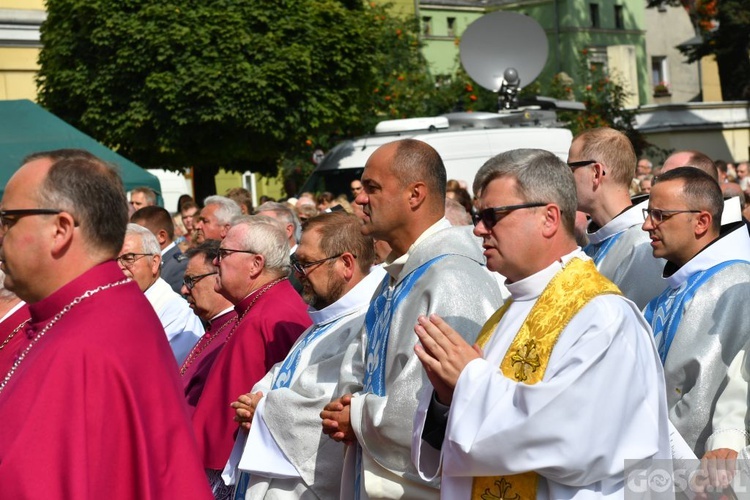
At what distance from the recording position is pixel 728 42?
129 feet

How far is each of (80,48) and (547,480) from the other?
17017 millimetres

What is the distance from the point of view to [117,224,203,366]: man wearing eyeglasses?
726 centimetres

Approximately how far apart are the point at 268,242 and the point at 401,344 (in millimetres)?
1852

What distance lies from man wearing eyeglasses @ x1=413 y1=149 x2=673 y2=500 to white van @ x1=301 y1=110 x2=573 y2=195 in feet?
34.0

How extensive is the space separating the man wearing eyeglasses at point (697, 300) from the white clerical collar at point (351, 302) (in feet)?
4.02

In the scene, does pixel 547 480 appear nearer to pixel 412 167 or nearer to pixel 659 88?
pixel 412 167

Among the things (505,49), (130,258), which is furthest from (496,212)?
(505,49)

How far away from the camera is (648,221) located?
5.11 metres

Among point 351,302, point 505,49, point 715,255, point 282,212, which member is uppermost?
point 505,49

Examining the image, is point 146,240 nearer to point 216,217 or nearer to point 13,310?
point 13,310

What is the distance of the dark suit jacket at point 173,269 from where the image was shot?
9.23 meters

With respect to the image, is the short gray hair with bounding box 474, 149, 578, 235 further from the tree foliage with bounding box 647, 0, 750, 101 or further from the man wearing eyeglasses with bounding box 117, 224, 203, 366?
the tree foliage with bounding box 647, 0, 750, 101

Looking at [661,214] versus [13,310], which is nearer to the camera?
[661,214]

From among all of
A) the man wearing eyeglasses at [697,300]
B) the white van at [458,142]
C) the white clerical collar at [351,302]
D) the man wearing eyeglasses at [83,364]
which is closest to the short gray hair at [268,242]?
the white clerical collar at [351,302]
